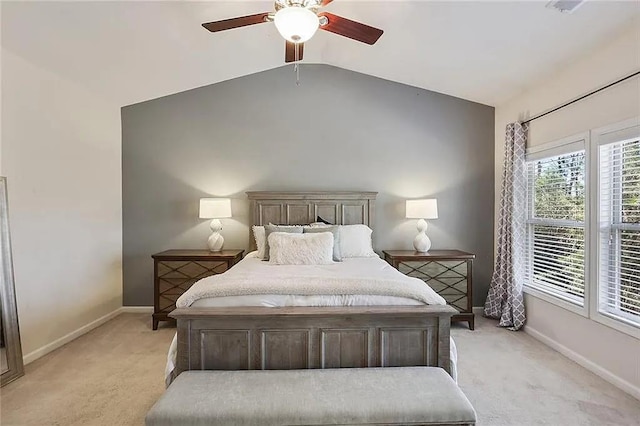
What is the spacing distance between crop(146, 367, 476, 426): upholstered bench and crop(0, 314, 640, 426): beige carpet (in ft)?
2.23

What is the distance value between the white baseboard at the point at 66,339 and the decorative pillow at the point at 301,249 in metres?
2.17

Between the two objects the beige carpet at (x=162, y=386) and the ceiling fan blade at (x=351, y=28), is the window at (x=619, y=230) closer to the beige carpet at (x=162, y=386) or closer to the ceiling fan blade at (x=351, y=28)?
the beige carpet at (x=162, y=386)

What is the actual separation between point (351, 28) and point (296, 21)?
1.59 feet

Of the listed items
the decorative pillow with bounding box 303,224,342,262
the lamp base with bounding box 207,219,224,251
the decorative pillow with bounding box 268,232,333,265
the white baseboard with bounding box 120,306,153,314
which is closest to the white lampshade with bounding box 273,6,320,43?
the decorative pillow with bounding box 268,232,333,265

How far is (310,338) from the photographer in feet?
7.03

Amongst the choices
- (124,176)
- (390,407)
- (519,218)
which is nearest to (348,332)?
(390,407)

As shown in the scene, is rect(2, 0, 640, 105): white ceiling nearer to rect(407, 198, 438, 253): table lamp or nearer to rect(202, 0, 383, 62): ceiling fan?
rect(202, 0, 383, 62): ceiling fan

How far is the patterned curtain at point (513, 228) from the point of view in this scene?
151 inches

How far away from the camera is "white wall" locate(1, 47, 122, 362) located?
2938 mm

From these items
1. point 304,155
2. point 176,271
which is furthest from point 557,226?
point 176,271

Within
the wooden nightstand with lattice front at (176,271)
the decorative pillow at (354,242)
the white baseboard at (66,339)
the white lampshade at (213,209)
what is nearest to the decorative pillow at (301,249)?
the decorative pillow at (354,242)

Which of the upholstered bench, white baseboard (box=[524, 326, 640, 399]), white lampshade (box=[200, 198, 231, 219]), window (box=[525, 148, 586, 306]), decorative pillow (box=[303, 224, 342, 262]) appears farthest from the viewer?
white lampshade (box=[200, 198, 231, 219])

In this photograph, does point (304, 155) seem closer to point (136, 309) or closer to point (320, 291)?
point (320, 291)

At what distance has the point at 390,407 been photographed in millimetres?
1687
